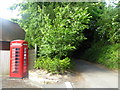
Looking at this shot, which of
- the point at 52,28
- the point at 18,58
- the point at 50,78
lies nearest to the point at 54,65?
the point at 50,78

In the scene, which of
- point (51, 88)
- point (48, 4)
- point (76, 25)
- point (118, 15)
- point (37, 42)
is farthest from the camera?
point (118, 15)

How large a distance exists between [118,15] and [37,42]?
21.9ft

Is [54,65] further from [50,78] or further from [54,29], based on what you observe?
[54,29]

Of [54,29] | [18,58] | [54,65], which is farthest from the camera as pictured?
[54,29]

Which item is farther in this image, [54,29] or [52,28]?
[52,28]

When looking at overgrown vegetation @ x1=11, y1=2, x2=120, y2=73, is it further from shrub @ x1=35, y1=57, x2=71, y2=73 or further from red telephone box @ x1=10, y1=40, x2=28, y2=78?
red telephone box @ x1=10, y1=40, x2=28, y2=78

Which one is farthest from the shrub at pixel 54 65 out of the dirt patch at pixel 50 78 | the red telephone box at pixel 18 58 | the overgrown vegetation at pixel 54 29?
the red telephone box at pixel 18 58

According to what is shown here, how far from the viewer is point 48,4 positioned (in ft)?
28.3

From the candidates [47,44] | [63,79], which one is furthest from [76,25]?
[63,79]

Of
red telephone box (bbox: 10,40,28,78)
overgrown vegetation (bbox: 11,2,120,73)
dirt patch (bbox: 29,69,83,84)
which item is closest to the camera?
dirt patch (bbox: 29,69,83,84)

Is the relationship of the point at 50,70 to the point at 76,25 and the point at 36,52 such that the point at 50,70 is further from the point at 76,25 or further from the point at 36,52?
the point at 76,25

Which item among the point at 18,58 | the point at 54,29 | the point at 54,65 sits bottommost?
the point at 54,65

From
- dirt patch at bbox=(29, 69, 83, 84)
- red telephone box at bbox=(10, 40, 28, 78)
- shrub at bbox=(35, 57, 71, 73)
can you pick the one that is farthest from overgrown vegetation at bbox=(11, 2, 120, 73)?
red telephone box at bbox=(10, 40, 28, 78)

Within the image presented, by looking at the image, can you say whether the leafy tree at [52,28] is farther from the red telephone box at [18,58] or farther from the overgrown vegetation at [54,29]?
the red telephone box at [18,58]
